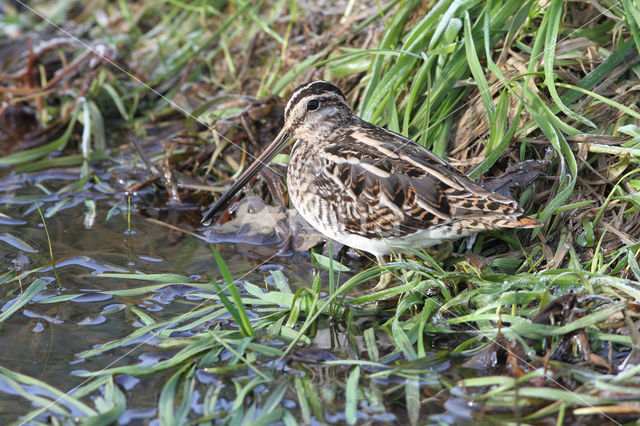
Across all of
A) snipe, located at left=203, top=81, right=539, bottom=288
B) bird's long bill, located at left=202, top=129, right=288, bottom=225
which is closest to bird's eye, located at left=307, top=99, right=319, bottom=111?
snipe, located at left=203, top=81, right=539, bottom=288

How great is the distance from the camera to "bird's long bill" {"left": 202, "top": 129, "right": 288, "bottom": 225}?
453 cm

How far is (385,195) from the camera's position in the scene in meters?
3.74

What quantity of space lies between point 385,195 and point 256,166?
1156 mm

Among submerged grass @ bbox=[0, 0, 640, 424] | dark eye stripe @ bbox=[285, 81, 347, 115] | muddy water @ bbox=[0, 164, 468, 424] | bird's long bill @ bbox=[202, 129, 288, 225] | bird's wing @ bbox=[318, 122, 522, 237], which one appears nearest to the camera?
submerged grass @ bbox=[0, 0, 640, 424]

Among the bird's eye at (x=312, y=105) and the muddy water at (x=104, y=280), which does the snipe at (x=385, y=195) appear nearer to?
the bird's eye at (x=312, y=105)

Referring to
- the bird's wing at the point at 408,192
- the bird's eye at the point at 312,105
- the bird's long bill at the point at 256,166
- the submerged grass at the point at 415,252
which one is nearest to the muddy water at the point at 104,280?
the submerged grass at the point at 415,252

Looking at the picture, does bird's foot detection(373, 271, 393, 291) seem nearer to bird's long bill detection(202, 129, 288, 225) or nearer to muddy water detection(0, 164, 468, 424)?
muddy water detection(0, 164, 468, 424)

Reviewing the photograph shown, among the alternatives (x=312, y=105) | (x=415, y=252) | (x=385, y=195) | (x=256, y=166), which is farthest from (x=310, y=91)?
(x=415, y=252)

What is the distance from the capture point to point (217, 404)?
117 inches

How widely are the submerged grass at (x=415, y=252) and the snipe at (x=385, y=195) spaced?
8.2 inches

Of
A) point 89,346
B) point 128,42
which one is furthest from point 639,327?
point 128,42

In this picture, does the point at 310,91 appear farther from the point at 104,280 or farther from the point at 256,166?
the point at 104,280

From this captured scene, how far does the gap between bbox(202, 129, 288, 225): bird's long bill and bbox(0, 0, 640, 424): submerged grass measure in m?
0.33

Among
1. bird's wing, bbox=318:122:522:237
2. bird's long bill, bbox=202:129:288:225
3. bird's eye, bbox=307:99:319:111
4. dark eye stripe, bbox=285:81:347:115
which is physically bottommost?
bird's long bill, bbox=202:129:288:225
